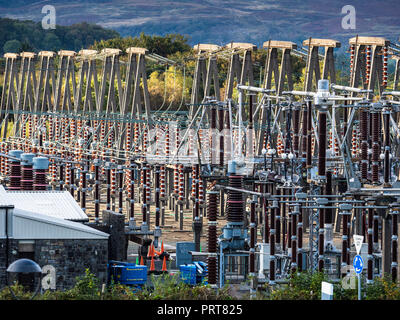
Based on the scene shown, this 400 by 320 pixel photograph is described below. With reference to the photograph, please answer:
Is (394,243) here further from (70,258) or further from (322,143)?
(70,258)

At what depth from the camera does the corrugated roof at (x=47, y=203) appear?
137 ft

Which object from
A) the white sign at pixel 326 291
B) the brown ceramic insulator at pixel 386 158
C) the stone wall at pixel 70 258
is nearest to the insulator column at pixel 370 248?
the brown ceramic insulator at pixel 386 158

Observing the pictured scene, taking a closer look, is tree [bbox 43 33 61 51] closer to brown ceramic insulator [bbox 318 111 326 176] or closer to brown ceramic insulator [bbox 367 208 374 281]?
brown ceramic insulator [bbox 367 208 374 281]

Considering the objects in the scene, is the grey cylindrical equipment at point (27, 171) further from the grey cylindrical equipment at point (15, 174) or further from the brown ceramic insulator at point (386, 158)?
the brown ceramic insulator at point (386, 158)

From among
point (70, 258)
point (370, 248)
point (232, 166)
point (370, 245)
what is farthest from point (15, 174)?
point (370, 248)

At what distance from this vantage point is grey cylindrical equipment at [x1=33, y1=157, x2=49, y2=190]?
50.2 meters

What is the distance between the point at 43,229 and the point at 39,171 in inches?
584

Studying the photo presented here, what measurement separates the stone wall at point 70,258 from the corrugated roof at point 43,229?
0.16 meters

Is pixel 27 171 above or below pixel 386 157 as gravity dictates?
below

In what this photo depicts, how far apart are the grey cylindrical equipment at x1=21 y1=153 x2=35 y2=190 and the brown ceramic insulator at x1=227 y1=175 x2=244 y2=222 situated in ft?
41.2

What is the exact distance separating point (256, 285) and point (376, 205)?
4593 millimetres

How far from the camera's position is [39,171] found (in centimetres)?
5069
